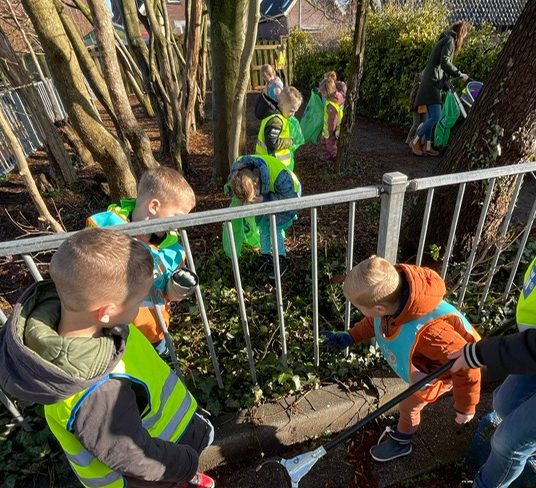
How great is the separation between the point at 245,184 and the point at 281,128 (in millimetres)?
1650

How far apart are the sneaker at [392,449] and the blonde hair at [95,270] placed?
1.83 m

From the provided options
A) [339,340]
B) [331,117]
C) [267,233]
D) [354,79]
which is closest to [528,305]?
[339,340]

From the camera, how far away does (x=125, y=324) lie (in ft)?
4.52

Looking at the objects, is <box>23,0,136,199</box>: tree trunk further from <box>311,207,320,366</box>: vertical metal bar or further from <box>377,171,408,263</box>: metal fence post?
<box>377,171,408,263</box>: metal fence post

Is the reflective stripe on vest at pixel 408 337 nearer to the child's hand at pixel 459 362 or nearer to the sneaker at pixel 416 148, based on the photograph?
the child's hand at pixel 459 362

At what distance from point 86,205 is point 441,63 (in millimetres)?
5909

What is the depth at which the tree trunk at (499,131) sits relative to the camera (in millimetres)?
2537

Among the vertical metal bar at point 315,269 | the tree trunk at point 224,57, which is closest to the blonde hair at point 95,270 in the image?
the vertical metal bar at point 315,269

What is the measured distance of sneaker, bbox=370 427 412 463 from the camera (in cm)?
226

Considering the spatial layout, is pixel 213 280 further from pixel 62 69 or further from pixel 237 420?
pixel 62 69

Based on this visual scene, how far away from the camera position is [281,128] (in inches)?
173

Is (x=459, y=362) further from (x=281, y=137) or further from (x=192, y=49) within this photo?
(x=192, y=49)

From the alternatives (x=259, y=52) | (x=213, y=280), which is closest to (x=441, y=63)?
(x=213, y=280)

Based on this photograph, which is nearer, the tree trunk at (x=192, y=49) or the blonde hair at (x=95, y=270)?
the blonde hair at (x=95, y=270)
